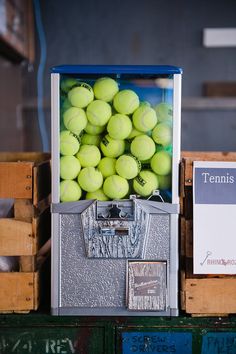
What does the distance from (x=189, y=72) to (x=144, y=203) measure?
3.84 metres

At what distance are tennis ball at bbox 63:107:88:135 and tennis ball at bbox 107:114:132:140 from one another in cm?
12

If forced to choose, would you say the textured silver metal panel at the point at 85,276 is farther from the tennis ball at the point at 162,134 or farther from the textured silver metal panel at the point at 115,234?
the tennis ball at the point at 162,134

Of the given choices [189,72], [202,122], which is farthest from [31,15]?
[202,122]

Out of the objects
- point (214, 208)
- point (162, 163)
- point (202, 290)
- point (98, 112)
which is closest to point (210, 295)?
point (202, 290)

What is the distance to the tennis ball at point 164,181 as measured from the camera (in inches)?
83.2

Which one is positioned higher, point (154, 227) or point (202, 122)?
point (202, 122)

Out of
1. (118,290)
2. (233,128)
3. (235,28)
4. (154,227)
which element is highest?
(235,28)

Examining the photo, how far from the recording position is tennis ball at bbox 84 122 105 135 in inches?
84.6

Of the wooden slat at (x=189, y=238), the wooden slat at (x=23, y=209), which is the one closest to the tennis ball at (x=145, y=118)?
the wooden slat at (x=189, y=238)

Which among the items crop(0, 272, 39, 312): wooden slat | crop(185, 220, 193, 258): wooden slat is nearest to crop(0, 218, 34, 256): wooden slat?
crop(0, 272, 39, 312): wooden slat

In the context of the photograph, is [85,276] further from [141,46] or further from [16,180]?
[141,46]

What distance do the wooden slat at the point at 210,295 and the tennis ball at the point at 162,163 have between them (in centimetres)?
47

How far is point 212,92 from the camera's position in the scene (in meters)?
5.55

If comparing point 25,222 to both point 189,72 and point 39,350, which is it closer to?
point 39,350
